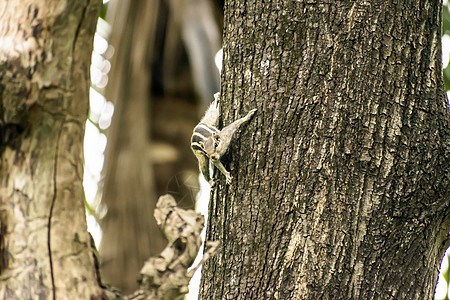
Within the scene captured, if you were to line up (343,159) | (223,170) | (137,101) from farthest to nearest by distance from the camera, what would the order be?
(137,101) < (223,170) < (343,159)

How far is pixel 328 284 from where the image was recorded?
1.88 metres

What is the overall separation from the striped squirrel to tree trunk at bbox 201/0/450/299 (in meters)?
0.06

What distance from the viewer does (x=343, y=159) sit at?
1895 mm

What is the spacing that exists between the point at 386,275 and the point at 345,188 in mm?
305

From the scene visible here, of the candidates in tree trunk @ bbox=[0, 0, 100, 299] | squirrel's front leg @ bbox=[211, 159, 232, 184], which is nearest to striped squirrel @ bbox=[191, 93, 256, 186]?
squirrel's front leg @ bbox=[211, 159, 232, 184]

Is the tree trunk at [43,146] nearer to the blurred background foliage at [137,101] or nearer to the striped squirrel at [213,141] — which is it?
the striped squirrel at [213,141]

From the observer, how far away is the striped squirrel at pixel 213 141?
201cm

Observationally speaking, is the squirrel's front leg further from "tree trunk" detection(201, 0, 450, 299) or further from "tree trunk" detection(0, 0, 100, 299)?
"tree trunk" detection(0, 0, 100, 299)

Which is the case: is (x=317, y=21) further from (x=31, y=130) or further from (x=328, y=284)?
(x=31, y=130)

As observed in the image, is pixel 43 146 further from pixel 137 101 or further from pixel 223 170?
pixel 137 101

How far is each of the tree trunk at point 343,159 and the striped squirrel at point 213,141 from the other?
6 centimetres

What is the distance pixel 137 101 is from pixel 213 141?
186 cm

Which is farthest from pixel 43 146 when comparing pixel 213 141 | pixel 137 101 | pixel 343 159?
pixel 137 101

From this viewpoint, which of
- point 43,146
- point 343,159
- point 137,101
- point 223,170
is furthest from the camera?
point 137,101
